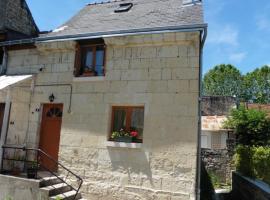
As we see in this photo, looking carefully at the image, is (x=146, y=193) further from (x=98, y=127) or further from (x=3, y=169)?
(x=3, y=169)

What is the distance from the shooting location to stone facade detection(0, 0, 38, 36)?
1347cm

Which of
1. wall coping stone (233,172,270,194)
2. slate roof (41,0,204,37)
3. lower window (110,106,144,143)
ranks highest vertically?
slate roof (41,0,204,37)

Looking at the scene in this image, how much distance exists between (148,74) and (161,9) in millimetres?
3036

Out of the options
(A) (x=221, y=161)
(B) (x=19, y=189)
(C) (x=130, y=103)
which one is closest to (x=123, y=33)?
(C) (x=130, y=103)

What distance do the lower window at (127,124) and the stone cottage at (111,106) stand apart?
1.2 inches

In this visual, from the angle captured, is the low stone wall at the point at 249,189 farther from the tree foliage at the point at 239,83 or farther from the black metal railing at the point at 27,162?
the tree foliage at the point at 239,83

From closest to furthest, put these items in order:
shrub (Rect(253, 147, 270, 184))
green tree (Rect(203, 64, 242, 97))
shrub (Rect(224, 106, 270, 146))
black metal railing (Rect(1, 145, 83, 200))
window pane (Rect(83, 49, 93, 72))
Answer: black metal railing (Rect(1, 145, 83, 200)) < window pane (Rect(83, 49, 93, 72)) < shrub (Rect(253, 147, 270, 184)) < shrub (Rect(224, 106, 270, 146)) < green tree (Rect(203, 64, 242, 97))

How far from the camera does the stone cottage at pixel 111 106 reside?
8.05 metres

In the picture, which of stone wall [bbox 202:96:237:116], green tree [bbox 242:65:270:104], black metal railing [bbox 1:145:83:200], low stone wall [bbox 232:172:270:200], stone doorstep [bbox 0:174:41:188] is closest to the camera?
stone doorstep [bbox 0:174:41:188]

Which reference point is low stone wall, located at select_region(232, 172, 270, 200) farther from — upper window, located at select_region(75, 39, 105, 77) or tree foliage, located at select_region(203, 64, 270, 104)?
tree foliage, located at select_region(203, 64, 270, 104)

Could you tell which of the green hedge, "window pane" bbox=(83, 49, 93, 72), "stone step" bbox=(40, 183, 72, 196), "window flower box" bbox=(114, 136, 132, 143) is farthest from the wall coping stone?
"window pane" bbox=(83, 49, 93, 72)

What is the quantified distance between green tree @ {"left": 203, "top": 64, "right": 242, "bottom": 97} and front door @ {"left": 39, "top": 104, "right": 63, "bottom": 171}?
36.2 m

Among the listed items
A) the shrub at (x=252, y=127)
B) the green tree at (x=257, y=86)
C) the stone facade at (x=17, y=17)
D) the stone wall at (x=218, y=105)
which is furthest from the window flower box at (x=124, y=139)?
the green tree at (x=257, y=86)

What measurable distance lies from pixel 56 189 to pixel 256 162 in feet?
22.5
